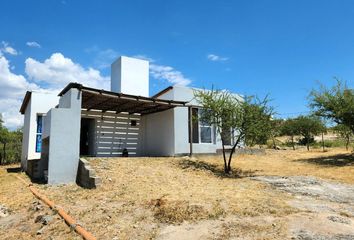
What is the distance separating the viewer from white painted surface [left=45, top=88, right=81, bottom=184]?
11539mm

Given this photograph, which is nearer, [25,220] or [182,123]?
[25,220]

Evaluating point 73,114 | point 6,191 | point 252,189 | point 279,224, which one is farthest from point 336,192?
point 6,191

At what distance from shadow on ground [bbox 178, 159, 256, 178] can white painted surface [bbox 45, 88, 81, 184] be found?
4.65m

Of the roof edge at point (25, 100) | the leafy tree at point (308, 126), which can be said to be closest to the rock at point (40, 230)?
the roof edge at point (25, 100)

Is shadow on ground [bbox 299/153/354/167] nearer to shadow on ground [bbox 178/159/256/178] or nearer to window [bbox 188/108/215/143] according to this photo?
shadow on ground [bbox 178/159/256/178]

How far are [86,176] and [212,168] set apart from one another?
5854mm

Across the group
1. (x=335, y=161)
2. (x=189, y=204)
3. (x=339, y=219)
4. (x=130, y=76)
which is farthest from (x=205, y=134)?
(x=339, y=219)

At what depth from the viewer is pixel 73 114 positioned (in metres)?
12.1

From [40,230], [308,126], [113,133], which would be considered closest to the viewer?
[40,230]

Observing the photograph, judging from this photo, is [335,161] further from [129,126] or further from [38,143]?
[38,143]

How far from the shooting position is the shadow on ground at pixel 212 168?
1326 cm

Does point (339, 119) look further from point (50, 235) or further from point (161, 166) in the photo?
point (50, 235)

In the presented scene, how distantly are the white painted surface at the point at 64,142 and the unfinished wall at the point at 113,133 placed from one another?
4687mm

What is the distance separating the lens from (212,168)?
14398mm
